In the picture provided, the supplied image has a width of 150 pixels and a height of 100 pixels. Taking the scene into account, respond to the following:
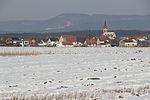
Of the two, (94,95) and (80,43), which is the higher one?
(94,95)

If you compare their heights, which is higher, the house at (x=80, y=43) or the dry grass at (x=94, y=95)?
the dry grass at (x=94, y=95)

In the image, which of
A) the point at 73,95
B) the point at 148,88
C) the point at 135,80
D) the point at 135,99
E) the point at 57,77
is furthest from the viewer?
the point at 57,77

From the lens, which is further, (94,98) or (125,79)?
(125,79)

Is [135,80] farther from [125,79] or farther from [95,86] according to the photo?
[95,86]

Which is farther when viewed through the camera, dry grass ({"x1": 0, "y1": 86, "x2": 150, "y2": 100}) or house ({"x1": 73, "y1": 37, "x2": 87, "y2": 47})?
house ({"x1": 73, "y1": 37, "x2": 87, "y2": 47})

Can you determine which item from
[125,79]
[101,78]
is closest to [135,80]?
[125,79]

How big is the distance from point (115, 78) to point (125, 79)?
0.70 metres

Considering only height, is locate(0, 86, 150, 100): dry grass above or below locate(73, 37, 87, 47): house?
above

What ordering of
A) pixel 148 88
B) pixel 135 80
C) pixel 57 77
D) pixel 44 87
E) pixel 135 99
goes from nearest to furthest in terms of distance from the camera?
pixel 135 99 < pixel 148 88 < pixel 44 87 < pixel 135 80 < pixel 57 77

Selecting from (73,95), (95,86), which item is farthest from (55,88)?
(73,95)

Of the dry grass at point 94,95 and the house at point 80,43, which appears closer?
the dry grass at point 94,95

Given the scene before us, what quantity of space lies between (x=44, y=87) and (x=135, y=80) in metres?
4.69

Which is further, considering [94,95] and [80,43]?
[80,43]

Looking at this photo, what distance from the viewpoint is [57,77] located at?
72.8ft
